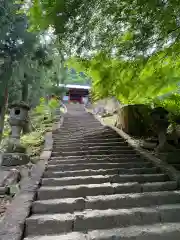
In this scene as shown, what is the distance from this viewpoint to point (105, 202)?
3.74 metres

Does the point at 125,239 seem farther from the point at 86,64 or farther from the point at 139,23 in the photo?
the point at 86,64

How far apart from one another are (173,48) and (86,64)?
240cm

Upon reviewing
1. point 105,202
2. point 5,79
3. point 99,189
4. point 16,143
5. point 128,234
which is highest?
point 5,79

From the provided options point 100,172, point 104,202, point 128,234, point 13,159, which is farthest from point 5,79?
point 128,234

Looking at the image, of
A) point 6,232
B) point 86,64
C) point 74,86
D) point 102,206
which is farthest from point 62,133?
point 74,86

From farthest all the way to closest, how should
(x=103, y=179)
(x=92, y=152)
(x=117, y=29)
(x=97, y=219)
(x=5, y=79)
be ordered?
1. (x=5, y=79)
2. (x=92, y=152)
3. (x=117, y=29)
4. (x=103, y=179)
5. (x=97, y=219)

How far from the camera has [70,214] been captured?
3.43m

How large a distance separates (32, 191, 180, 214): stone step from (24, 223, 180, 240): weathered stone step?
1.89 ft

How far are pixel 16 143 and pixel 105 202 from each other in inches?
Answer: 125

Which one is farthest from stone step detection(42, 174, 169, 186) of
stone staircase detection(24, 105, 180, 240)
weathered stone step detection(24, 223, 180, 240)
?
weathered stone step detection(24, 223, 180, 240)

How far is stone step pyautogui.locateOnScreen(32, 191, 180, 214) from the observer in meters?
3.61

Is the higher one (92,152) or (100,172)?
(92,152)

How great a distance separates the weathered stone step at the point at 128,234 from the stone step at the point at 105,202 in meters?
0.58

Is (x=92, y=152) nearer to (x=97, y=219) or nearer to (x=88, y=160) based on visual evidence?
(x=88, y=160)
